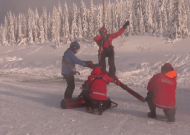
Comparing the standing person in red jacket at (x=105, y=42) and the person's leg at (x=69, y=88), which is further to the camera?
the standing person in red jacket at (x=105, y=42)

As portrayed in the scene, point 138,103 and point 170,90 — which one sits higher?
point 170,90

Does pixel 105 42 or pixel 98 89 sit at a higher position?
pixel 105 42

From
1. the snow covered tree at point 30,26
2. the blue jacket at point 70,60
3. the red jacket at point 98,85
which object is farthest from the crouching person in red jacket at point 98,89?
the snow covered tree at point 30,26

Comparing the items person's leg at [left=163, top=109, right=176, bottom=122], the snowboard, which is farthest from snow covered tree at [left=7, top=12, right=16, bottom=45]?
person's leg at [left=163, top=109, right=176, bottom=122]

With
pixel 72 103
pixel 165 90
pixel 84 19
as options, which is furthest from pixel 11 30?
pixel 165 90

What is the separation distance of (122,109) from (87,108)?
37.8 inches

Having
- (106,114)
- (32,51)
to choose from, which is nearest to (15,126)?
(106,114)

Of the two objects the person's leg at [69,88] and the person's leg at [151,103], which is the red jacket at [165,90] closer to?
the person's leg at [151,103]

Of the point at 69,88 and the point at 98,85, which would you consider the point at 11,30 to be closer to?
the point at 69,88

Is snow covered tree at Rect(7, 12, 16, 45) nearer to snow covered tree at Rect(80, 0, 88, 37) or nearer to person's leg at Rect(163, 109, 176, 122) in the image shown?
snow covered tree at Rect(80, 0, 88, 37)

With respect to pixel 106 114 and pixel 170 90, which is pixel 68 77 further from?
pixel 170 90

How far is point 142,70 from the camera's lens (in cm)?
1091

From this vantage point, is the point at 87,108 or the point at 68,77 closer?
the point at 87,108

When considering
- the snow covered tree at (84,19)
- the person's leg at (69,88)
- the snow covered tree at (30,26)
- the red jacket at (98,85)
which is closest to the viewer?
the red jacket at (98,85)
